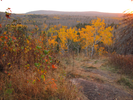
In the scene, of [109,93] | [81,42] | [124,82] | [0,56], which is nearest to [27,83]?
[0,56]

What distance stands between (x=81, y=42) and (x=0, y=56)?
87.4 feet

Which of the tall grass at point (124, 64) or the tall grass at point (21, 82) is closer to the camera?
the tall grass at point (21, 82)

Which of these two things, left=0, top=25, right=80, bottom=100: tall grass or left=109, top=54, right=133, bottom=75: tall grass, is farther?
left=109, top=54, right=133, bottom=75: tall grass

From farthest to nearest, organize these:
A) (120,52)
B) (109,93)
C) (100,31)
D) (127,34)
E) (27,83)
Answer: (100,31)
(120,52)
(127,34)
(109,93)
(27,83)

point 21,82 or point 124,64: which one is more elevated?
point 21,82

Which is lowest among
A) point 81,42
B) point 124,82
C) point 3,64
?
point 81,42

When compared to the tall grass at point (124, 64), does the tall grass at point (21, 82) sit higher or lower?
higher

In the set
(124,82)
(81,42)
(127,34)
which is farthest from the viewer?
(81,42)

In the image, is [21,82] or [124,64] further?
[124,64]

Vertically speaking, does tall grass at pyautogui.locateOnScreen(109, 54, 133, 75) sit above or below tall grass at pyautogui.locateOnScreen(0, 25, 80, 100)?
below

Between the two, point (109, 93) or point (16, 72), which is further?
point (109, 93)

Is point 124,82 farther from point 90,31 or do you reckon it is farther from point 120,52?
point 90,31

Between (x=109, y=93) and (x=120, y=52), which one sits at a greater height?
(x=120, y=52)

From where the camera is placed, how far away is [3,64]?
2037 millimetres
